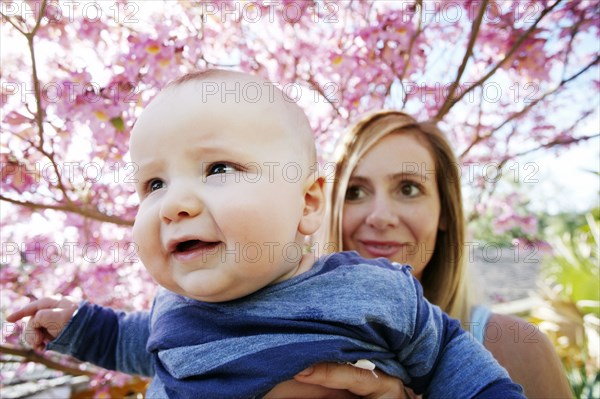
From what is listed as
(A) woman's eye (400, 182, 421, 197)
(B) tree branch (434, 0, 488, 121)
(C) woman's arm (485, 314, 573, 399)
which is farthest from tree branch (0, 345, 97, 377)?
(B) tree branch (434, 0, 488, 121)

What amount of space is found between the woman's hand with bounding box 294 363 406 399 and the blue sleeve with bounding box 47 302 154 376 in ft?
1.69

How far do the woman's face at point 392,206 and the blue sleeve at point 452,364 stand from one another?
623 millimetres

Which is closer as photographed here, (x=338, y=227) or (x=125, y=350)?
(x=125, y=350)

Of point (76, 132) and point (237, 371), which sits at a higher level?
point (76, 132)

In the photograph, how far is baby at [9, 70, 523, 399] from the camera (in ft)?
3.06

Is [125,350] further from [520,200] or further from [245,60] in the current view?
[520,200]

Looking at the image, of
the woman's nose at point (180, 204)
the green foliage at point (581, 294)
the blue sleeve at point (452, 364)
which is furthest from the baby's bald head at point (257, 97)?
the green foliage at point (581, 294)

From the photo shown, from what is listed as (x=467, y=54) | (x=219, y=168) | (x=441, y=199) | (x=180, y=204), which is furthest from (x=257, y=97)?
(x=467, y=54)

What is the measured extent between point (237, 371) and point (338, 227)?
956 millimetres

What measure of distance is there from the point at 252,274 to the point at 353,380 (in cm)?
35

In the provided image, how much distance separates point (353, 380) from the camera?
3.52ft

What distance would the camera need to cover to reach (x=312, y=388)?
1108mm

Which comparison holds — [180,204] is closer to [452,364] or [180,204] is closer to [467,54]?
[452,364]

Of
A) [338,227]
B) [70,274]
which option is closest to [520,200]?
[338,227]
